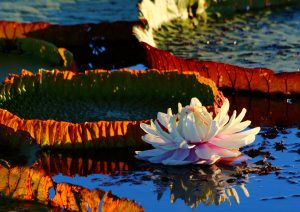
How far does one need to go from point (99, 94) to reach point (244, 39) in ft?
4.71

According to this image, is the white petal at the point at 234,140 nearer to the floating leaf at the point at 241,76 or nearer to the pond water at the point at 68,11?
the floating leaf at the point at 241,76

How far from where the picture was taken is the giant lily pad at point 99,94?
4199 mm

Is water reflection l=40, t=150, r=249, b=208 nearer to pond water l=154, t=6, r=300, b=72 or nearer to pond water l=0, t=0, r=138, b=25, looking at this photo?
pond water l=154, t=6, r=300, b=72

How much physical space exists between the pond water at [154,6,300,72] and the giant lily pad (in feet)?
2.34

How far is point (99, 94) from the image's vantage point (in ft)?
14.5

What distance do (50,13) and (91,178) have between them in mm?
2963

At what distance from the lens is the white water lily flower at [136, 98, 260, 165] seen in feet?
11.6

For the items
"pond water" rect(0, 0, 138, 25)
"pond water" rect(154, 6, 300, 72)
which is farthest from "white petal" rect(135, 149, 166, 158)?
"pond water" rect(0, 0, 138, 25)

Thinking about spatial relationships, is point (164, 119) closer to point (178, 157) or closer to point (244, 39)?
point (178, 157)

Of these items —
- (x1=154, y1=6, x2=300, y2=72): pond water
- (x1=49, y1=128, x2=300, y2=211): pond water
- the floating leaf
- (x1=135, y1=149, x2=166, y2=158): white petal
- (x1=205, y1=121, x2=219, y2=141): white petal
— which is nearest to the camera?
(x1=49, y1=128, x2=300, y2=211): pond water

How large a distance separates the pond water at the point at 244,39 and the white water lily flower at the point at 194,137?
128 centimetres

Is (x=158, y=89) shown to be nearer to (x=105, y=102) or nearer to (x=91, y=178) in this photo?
(x=105, y=102)

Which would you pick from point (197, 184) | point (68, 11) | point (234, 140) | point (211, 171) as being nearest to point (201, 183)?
point (197, 184)

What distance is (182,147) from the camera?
141 inches
